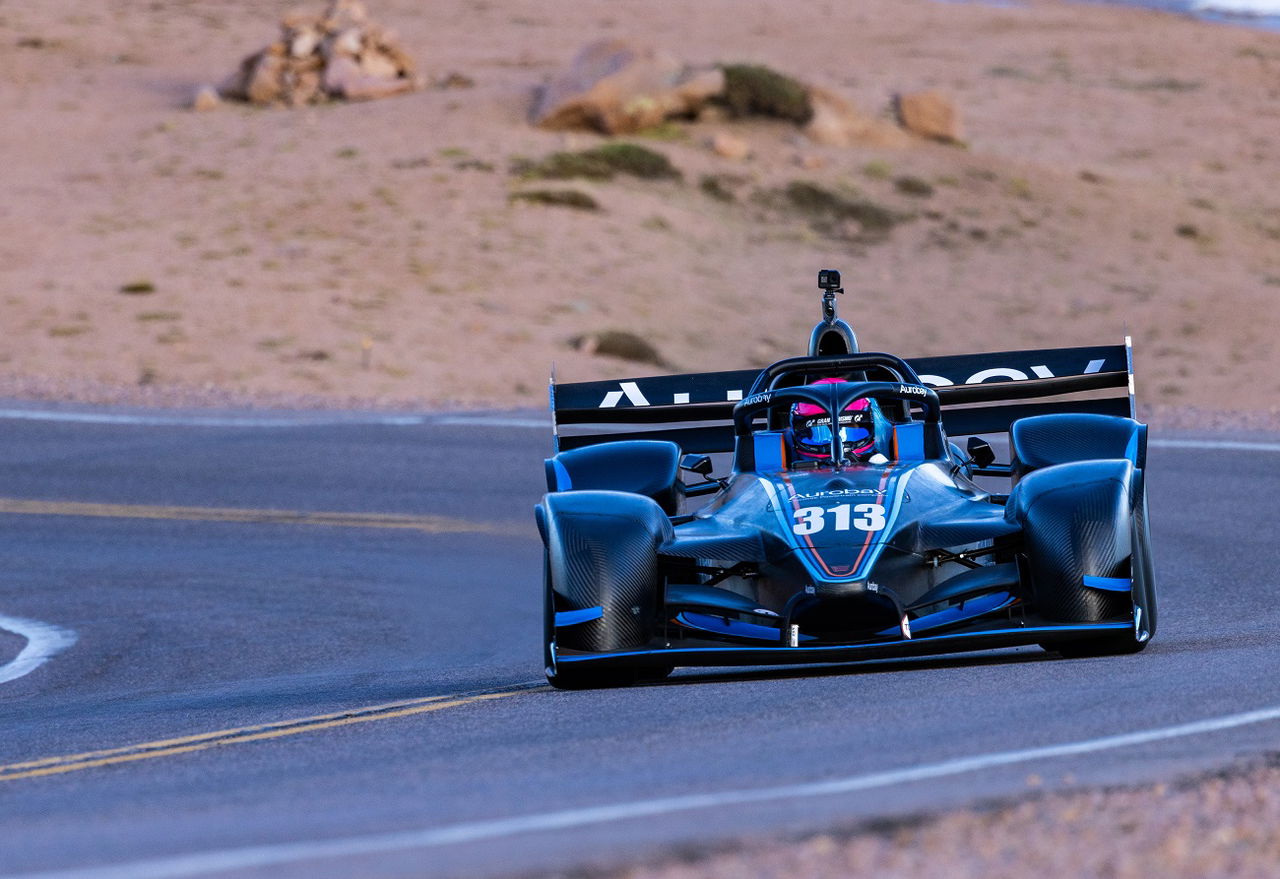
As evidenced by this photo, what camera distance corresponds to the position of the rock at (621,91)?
38562 millimetres

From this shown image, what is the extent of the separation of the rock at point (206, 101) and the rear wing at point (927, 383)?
33.0 metres

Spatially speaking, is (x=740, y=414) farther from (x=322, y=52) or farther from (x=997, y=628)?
(x=322, y=52)

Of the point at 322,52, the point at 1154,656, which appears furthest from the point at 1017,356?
the point at 322,52

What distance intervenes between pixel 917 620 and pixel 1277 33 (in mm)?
61093

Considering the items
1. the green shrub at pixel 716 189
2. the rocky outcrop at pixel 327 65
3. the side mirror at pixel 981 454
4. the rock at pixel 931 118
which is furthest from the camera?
the rocky outcrop at pixel 327 65

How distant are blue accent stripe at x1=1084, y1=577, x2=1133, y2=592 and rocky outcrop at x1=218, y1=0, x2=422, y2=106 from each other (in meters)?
36.0

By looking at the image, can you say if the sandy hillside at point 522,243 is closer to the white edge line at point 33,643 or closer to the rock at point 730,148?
the rock at point 730,148

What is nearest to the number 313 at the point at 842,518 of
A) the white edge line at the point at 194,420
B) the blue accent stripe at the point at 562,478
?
the blue accent stripe at the point at 562,478

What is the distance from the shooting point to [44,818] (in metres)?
5.36

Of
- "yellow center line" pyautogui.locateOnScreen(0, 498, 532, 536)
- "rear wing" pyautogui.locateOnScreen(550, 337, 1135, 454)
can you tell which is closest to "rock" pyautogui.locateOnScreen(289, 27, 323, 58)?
"yellow center line" pyautogui.locateOnScreen(0, 498, 532, 536)

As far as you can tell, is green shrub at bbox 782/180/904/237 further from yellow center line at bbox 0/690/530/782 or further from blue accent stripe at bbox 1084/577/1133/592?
yellow center line at bbox 0/690/530/782

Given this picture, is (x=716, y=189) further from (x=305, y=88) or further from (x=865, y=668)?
(x=865, y=668)

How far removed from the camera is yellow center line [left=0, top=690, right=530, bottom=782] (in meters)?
6.65

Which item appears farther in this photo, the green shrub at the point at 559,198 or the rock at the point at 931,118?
the rock at the point at 931,118
